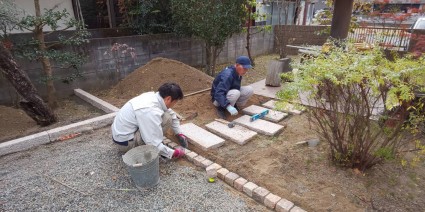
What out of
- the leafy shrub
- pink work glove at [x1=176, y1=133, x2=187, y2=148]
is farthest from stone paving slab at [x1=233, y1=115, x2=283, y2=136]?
pink work glove at [x1=176, y1=133, x2=187, y2=148]

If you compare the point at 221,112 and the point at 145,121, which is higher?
the point at 145,121

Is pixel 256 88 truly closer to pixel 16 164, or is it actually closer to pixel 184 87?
pixel 184 87

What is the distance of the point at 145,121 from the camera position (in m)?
3.08

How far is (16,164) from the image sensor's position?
3504mm

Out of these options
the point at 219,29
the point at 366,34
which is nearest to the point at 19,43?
the point at 219,29

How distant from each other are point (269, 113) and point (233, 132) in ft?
3.49

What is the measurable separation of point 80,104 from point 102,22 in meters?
4.29

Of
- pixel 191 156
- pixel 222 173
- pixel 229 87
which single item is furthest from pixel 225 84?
pixel 222 173

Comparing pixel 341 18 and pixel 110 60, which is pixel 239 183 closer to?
pixel 341 18

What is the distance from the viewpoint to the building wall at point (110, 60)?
5.59 meters

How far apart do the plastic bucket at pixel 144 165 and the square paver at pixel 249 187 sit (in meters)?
0.99

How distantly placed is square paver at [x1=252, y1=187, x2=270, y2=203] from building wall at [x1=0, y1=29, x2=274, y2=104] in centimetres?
454

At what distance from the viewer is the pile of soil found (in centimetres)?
616

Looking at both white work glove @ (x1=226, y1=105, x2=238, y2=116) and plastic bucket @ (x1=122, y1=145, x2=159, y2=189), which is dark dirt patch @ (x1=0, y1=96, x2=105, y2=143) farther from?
white work glove @ (x1=226, y1=105, x2=238, y2=116)
